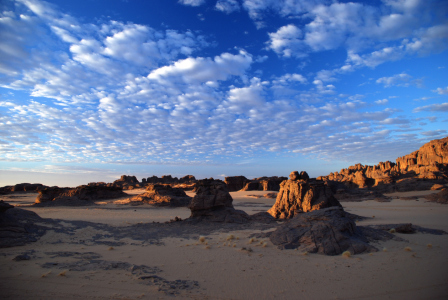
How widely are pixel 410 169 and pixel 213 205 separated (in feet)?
269

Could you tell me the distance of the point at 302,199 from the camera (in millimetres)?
16672

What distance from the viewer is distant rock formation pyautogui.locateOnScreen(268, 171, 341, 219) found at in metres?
16.0

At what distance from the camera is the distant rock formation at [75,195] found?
3222cm

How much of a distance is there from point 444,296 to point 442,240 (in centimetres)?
650

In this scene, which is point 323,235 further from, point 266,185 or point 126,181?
point 126,181

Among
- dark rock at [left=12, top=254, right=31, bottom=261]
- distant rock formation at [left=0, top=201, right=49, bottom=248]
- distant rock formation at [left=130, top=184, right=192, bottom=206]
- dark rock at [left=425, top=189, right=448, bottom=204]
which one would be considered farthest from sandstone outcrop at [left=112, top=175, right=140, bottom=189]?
dark rock at [left=425, top=189, right=448, bottom=204]

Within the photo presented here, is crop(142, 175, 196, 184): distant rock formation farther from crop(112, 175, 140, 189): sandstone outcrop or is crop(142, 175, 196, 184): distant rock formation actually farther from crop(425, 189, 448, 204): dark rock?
crop(425, 189, 448, 204): dark rock

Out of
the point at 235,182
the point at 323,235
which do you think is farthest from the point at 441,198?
the point at 235,182

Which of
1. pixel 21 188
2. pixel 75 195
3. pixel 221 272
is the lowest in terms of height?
pixel 221 272

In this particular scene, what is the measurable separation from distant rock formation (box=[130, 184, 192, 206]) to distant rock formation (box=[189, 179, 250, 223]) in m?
14.3

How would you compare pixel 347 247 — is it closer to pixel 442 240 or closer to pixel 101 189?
pixel 442 240

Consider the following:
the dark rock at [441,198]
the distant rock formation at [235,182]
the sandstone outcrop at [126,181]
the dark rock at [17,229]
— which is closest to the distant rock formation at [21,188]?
the sandstone outcrop at [126,181]

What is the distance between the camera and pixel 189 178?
3140 inches

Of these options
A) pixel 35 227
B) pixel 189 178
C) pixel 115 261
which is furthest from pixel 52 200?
pixel 189 178
